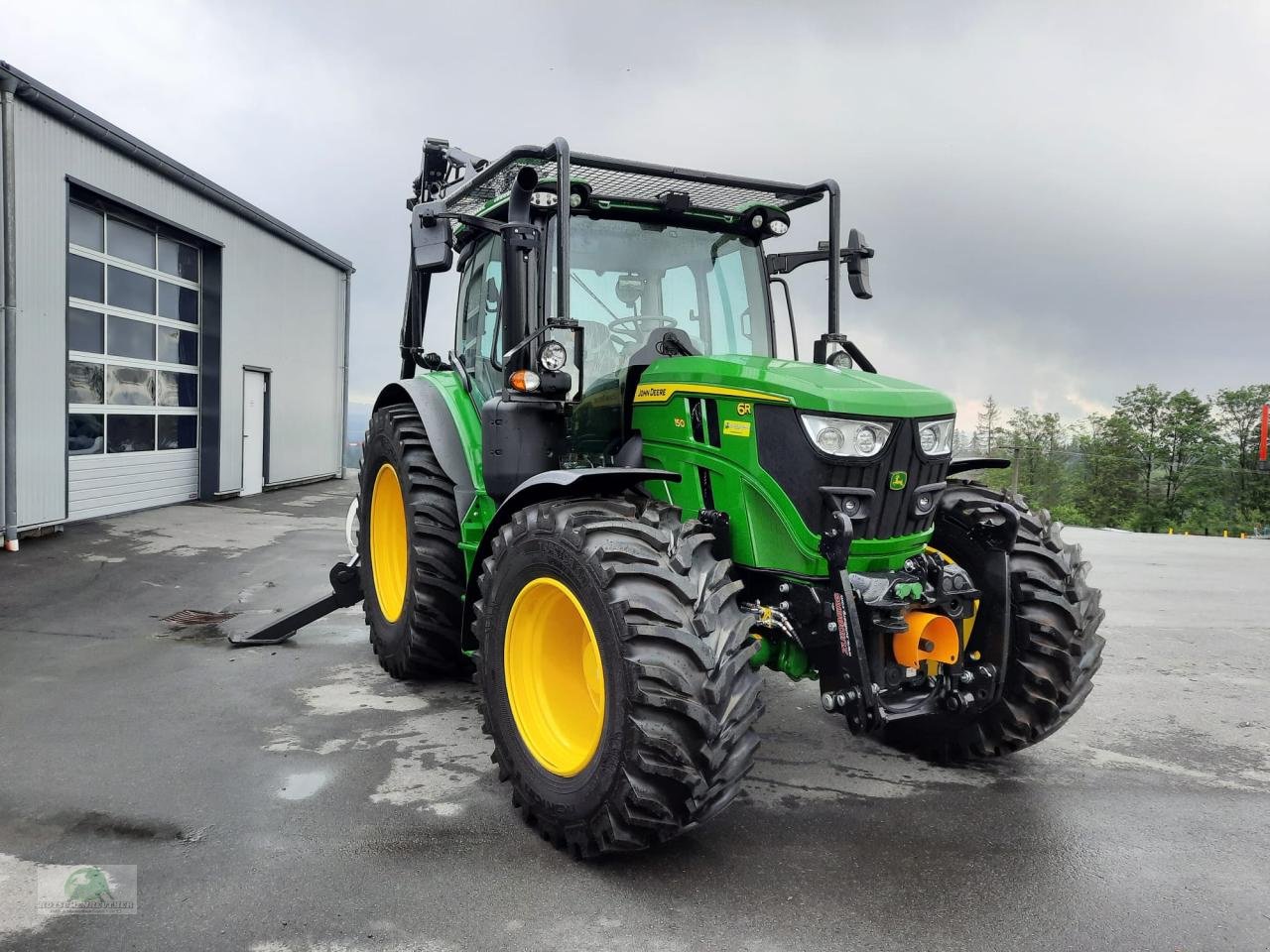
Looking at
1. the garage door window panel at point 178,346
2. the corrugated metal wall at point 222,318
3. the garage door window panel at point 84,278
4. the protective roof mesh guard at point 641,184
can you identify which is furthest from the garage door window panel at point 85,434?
the protective roof mesh guard at point 641,184

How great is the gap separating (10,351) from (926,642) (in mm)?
10006

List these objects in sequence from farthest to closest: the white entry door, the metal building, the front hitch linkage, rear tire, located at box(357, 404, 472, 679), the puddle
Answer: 1. the white entry door
2. the metal building
3. rear tire, located at box(357, 404, 472, 679)
4. the puddle
5. the front hitch linkage

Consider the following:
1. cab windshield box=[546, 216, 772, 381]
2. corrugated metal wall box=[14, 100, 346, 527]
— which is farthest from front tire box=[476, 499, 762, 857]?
corrugated metal wall box=[14, 100, 346, 527]

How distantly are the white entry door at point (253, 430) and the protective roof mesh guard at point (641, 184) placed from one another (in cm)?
1221

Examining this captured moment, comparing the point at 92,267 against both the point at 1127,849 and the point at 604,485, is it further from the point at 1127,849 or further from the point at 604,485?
the point at 1127,849

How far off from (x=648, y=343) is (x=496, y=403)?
2.51 ft

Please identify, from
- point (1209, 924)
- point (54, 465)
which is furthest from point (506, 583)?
point (54, 465)

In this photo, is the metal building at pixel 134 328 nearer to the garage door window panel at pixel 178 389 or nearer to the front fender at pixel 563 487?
the garage door window panel at pixel 178 389

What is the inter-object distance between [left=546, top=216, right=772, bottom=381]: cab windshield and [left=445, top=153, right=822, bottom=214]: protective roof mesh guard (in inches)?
5.9

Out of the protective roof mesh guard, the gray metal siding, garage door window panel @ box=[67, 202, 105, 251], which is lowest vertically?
the gray metal siding

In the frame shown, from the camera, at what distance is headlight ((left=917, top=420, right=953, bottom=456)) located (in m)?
3.74

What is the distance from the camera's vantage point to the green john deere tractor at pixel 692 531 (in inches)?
122

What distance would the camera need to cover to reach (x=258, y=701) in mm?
5238

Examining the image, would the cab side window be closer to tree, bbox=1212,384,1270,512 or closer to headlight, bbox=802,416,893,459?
headlight, bbox=802,416,893,459
